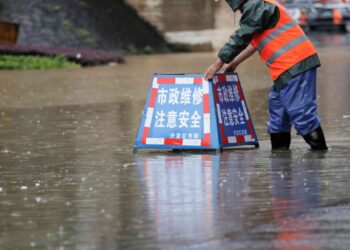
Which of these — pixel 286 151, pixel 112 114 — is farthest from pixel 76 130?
pixel 286 151

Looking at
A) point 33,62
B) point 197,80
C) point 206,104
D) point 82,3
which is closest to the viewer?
point 206,104

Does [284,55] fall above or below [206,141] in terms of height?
above

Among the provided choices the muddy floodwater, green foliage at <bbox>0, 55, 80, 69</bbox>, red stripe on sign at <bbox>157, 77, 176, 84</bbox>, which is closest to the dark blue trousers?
the muddy floodwater

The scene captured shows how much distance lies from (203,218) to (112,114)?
7901mm

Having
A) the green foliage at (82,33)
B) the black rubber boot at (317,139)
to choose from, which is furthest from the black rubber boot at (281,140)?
the green foliage at (82,33)

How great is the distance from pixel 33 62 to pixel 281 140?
50.5ft

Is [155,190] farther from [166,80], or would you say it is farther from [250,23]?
[166,80]

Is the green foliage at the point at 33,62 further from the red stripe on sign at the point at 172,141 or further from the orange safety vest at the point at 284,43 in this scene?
the orange safety vest at the point at 284,43

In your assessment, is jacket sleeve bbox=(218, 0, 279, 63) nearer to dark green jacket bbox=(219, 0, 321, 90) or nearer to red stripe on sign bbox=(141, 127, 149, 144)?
dark green jacket bbox=(219, 0, 321, 90)

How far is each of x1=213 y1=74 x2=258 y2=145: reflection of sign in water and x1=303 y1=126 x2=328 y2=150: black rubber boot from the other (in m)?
0.72

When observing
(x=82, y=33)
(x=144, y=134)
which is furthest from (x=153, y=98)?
(x=82, y=33)

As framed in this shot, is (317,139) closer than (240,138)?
Yes

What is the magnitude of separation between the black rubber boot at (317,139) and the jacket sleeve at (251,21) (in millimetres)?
967

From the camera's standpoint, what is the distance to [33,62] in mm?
25609
